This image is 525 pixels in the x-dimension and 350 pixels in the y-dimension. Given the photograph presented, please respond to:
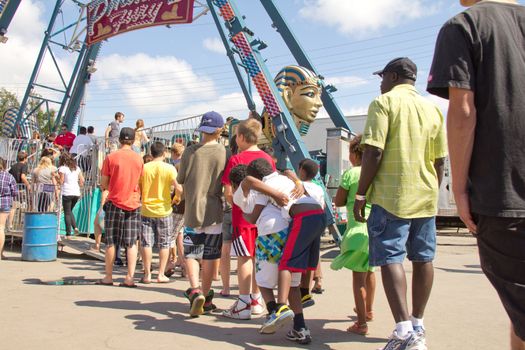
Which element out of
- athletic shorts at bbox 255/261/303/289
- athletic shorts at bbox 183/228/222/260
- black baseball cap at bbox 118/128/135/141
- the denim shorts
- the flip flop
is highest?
black baseball cap at bbox 118/128/135/141

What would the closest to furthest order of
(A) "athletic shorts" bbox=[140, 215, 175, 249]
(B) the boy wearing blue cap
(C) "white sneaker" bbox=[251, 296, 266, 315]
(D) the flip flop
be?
(B) the boy wearing blue cap → (C) "white sneaker" bbox=[251, 296, 266, 315] → (D) the flip flop → (A) "athletic shorts" bbox=[140, 215, 175, 249]

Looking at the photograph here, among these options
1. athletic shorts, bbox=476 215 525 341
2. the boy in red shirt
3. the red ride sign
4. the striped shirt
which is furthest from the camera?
the red ride sign

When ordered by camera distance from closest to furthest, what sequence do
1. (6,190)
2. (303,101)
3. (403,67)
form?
(403,67) → (6,190) → (303,101)

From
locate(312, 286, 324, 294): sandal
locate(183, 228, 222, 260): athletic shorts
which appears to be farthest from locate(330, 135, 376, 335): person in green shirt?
locate(312, 286, 324, 294): sandal

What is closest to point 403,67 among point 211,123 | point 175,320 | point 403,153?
point 403,153

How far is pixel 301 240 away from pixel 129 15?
43.6ft

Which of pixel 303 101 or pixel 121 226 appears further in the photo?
pixel 303 101

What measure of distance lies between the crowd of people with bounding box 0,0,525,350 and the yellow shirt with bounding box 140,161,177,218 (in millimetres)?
13

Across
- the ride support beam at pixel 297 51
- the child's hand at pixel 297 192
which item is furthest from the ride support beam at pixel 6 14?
the child's hand at pixel 297 192

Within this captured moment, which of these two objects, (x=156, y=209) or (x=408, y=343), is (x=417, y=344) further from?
(x=156, y=209)

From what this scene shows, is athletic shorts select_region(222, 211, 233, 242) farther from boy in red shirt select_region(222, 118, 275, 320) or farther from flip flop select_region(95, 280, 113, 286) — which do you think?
flip flop select_region(95, 280, 113, 286)

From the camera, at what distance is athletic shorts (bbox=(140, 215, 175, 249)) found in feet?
20.8

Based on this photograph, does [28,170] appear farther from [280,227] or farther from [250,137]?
[280,227]

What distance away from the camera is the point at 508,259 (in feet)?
6.23
